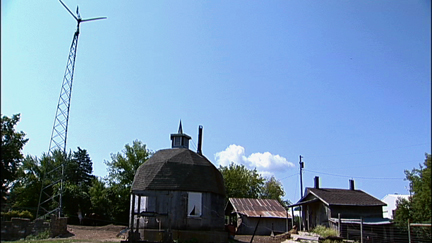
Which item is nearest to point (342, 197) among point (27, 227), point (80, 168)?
point (27, 227)

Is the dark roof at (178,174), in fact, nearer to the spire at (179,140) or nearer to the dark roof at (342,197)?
the spire at (179,140)

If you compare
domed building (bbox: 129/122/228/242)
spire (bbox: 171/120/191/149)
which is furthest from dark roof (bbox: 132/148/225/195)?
spire (bbox: 171/120/191/149)

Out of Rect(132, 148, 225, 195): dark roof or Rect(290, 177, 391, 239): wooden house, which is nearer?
Rect(132, 148, 225, 195): dark roof

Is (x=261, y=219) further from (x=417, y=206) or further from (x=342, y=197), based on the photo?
(x=417, y=206)

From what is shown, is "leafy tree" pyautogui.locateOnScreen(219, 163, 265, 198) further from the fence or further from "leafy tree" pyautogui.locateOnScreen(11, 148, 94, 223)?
the fence

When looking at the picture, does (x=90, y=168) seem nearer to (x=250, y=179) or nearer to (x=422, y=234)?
(x=250, y=179)

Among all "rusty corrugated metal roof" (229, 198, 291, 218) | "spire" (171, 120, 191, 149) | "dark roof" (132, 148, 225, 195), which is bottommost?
"rusty corrugated metal roof" (229, 198, 291, 218)

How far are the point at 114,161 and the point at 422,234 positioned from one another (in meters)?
36.8

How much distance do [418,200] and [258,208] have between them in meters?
25.3

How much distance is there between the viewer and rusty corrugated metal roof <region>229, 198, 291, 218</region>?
35.1 metres

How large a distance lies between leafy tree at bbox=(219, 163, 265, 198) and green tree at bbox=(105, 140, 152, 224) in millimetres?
16506

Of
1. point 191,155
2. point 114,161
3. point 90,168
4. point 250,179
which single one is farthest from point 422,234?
point 90,168

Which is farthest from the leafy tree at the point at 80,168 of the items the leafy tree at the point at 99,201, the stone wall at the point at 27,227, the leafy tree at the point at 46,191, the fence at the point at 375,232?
the fence at the point at 375,232

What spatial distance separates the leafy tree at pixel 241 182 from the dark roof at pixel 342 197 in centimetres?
2285
